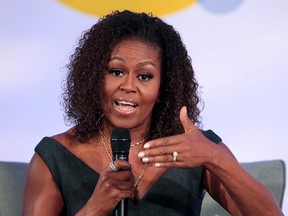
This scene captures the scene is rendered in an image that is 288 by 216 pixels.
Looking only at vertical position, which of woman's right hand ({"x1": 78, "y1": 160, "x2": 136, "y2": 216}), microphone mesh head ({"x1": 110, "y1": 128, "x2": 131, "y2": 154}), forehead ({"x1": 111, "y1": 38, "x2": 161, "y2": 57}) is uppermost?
forehead ({"x1": 111, "y1": 38, "x2": 161, "y2": 57})

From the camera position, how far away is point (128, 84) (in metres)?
1.72

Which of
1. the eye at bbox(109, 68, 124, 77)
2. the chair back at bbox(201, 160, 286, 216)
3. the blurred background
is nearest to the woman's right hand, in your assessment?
the eye at bbox(109, 68, 124, 77)

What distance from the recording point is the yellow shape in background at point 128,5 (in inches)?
97.3

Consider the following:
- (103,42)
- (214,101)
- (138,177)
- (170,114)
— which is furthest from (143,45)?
(214,101)

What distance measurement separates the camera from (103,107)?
1833mm

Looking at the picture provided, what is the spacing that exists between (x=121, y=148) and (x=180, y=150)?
13 centimetres

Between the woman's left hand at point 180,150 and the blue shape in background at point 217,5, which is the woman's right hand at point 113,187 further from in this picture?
the blue shape in background at point 217,5

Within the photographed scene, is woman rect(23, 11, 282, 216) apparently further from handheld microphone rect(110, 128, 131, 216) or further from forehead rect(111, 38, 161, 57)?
handheld microphone rect(110, 128, 131, 216)

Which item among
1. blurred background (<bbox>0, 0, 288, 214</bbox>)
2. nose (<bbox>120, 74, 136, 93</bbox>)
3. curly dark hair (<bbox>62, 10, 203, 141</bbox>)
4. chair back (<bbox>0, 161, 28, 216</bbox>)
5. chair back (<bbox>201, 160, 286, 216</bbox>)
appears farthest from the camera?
blurred background (<bbox>0, 0, 288, 214</bbox>)

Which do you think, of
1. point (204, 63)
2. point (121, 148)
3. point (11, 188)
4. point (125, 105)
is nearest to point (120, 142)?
point (121, 148)

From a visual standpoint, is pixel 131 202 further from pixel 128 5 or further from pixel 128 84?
pixel 128 5

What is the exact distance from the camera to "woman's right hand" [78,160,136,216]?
1363 millimetres

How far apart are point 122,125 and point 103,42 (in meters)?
0.25

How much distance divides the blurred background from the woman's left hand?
0.92 metres
